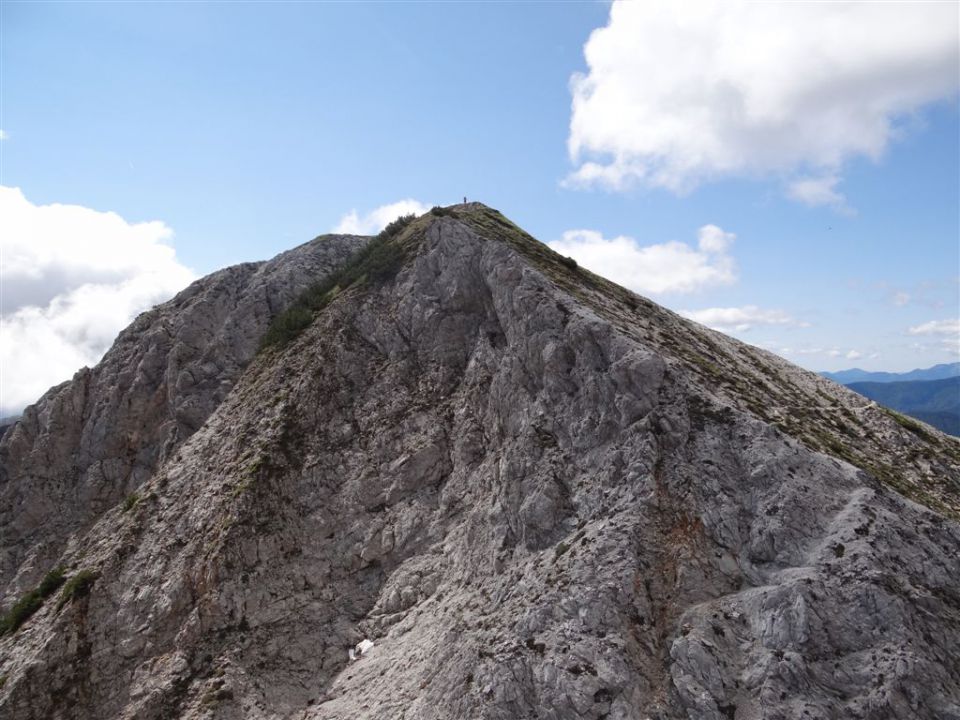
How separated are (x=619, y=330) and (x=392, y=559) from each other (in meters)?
18.7

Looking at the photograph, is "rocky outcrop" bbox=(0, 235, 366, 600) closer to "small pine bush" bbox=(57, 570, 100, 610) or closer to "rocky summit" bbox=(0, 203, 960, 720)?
"rocky summit" bbox=(0, 203, 960, 720)

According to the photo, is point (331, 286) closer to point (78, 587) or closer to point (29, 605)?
point (78, 587)

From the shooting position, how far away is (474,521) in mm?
31141

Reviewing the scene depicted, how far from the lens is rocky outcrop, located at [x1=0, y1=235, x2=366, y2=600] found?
46.5m

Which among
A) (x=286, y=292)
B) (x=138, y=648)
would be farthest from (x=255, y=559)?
(x=286, y=292)

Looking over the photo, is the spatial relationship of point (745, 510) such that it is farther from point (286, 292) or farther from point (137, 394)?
point (137, 394)

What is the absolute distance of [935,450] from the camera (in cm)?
3462

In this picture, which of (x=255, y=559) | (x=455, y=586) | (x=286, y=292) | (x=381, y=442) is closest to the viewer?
(x=455, y=586)

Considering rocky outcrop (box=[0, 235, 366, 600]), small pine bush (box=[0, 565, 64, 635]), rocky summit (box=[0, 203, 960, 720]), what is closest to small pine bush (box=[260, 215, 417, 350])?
rocky summit (box=[0, 203, 960, 720])

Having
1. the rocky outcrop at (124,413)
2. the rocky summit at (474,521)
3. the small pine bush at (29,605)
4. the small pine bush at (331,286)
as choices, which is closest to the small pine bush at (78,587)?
the rocky summit at (474,521)

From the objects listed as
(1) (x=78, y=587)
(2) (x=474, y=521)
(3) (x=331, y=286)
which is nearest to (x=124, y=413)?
(1) (x=78, y=587)

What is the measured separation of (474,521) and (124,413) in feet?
119

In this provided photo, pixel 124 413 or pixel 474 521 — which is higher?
pixel 124 413

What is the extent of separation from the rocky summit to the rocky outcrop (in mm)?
267
